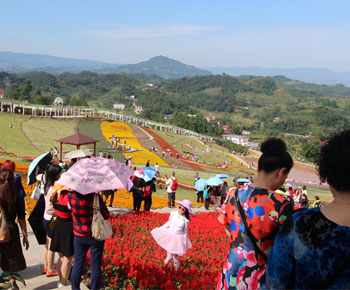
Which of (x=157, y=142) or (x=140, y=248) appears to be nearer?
(x=140, y=248)

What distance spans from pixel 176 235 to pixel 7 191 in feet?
10.4

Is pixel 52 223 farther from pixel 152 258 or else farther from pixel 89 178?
pixel 152 258

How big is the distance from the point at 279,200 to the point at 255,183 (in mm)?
306

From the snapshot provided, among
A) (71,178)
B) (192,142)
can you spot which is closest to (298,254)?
(71,178)

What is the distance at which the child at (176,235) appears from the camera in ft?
23.0

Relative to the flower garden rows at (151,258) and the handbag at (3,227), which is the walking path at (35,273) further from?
the handbag at (3,227)

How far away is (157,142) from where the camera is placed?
191ft

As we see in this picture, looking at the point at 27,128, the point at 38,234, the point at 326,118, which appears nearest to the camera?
the point at 38,234

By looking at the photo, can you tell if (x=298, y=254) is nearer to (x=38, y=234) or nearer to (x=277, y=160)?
(x=277, y=160)

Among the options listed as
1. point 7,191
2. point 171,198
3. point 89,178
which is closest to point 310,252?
point 89,178

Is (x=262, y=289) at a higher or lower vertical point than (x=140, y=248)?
higher

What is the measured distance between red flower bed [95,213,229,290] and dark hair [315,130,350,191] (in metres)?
4.43

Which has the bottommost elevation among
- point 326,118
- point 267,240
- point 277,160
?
point 326,118

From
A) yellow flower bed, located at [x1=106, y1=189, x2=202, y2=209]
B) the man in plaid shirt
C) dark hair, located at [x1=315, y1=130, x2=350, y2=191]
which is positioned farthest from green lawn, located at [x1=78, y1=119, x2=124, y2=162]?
dark hair, located at [x1=315, y1=130, x2=350, y2=191]
